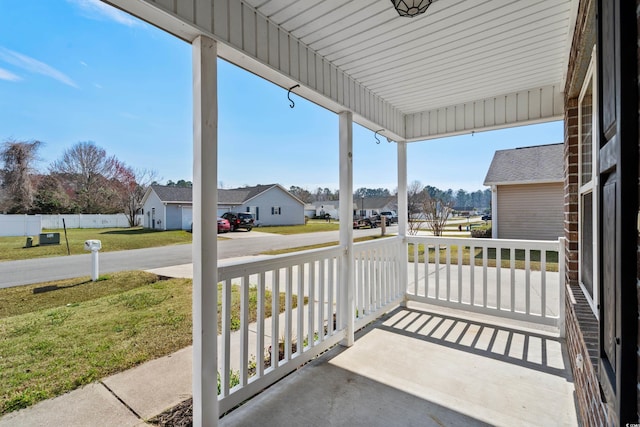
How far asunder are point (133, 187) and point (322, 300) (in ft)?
6.12

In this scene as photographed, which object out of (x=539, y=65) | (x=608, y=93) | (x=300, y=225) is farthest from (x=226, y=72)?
(x=539, y=65)

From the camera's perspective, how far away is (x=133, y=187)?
167 cm

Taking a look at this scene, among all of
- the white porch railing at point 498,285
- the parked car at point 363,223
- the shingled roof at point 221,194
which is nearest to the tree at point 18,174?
the shingled roof at point 221,194

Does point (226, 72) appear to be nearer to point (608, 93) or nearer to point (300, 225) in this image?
point (300, 225)

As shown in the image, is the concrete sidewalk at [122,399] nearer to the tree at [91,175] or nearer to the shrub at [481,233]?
the tree at [91,175]

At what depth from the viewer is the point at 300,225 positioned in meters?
2.59

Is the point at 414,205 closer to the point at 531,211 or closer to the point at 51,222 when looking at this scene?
the point at 51,222

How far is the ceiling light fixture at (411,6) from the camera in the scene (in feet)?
5.87

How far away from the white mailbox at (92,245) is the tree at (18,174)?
0.93 feet

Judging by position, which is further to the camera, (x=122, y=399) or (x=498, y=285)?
(x=498, y=285)

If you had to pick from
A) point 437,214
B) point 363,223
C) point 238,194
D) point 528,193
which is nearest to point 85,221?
point 238,194

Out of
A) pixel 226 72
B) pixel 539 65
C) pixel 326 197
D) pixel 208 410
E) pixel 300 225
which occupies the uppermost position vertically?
pixel 539 65

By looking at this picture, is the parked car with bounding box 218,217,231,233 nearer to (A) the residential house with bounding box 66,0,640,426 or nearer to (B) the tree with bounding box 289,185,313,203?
(A) the residential house with bounding box 66,0,640,426

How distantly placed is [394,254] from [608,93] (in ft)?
11.0
